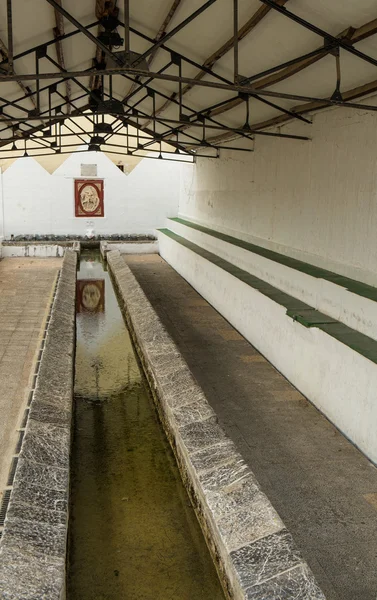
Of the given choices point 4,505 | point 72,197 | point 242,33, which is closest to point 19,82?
point 242,33

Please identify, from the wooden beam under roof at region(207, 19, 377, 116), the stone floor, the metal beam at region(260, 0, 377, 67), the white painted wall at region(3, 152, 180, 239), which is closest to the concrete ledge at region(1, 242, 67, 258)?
the stone floor

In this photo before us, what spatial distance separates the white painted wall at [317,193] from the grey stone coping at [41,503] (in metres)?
3.95

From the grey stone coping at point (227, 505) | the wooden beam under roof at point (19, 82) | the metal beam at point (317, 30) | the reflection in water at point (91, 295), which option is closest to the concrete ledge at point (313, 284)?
the grey stone coping at point (227, 505)

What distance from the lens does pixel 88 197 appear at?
71.3 ft

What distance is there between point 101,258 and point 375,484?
626 inches

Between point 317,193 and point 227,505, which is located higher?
point 317,193

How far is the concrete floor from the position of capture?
13.9 feet

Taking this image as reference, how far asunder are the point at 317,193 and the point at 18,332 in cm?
512

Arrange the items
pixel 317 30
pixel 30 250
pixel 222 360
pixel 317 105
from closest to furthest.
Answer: pixel 317 30 → pixel 317 105 → pixel 222 360 → pixel 30 250

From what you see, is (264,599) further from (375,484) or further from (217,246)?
(217,246)

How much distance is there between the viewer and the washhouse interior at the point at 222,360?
167 inches

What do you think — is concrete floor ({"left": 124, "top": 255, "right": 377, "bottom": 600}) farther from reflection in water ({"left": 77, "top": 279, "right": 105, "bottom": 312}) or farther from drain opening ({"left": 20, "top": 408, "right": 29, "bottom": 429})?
reflection in water ({"left": 77, "top": 279, "right": 105, "bottom": 312})

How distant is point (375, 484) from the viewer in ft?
17.1

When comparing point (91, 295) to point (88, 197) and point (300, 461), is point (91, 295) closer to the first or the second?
point (88, 197)
